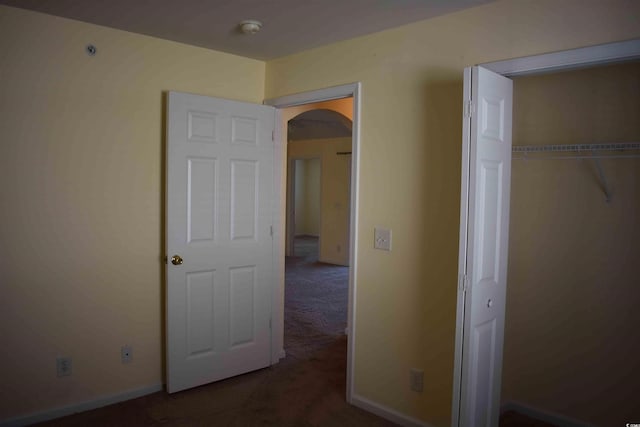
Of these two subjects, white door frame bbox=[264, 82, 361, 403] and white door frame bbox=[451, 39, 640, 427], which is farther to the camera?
white door frame bbox=[264, 82, 361, 403]

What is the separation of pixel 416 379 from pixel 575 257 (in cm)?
125

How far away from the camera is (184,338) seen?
3.37m

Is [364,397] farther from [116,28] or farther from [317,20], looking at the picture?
[116,28]

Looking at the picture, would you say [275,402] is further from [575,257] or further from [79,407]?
[575,257]

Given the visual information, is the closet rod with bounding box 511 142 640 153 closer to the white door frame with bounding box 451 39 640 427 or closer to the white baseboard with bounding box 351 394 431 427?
the white door frame with bounding box 451 39 640 427

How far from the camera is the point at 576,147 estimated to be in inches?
113

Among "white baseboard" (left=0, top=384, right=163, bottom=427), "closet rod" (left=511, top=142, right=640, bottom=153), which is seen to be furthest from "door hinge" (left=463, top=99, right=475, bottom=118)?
"white baseboard" (left=0, top=384, right=163, bottom=427)

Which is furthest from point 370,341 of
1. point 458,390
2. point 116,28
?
point 116,28

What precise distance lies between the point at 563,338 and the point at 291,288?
4.18m

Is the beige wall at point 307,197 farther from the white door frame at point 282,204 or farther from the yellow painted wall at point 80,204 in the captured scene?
the yellow painted wall at point 80,204

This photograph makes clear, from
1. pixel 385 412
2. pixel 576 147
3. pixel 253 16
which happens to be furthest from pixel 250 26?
pixel 385 412

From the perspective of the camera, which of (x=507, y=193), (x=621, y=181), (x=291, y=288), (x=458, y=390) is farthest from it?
(x=291, y=288)

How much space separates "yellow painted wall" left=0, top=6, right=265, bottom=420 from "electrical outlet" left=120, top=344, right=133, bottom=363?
0.04m

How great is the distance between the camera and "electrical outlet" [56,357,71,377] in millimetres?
2977
